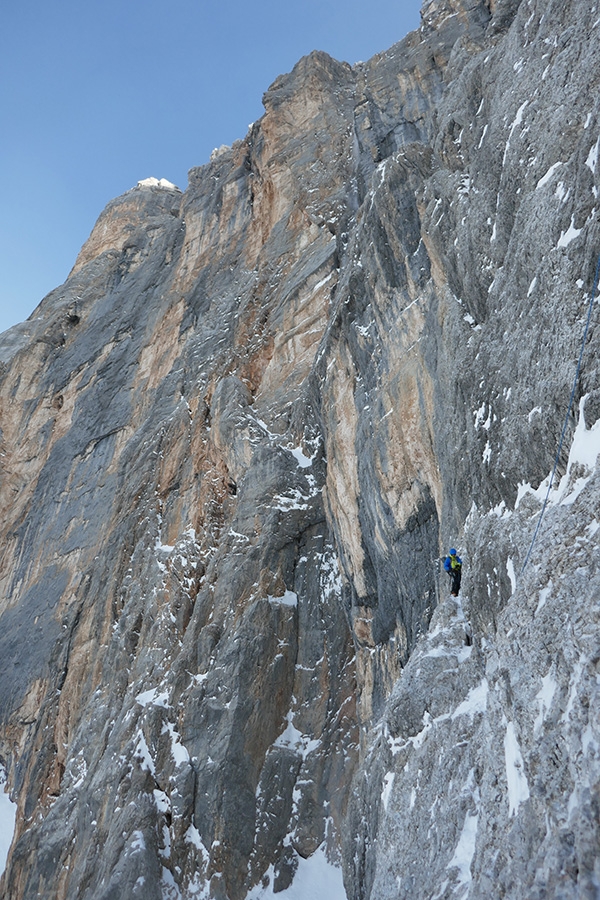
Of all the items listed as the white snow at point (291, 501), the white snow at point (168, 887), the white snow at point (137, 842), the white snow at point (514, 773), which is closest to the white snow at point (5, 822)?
the white snow at point (137, 842)

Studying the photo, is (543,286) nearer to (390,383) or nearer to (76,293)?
(390,383)

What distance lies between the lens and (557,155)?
962cm

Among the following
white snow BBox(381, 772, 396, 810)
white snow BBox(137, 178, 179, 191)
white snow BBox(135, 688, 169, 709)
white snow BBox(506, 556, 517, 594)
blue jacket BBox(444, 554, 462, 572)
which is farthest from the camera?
white snow BBox(137, 178, 179, 191)

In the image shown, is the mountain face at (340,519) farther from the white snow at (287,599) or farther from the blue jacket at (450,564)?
the blue jacket at (450,564)

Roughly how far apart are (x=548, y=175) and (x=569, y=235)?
1.70 meters

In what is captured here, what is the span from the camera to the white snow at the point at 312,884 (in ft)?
53.9

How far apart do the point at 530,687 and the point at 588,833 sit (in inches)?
70.9

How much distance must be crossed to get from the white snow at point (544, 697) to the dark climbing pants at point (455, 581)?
540cm

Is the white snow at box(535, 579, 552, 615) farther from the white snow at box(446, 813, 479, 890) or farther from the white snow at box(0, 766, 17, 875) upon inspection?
the white snow at box(0, 766, 17, 875)

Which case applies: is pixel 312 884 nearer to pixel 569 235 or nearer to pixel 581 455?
pixel 581 455

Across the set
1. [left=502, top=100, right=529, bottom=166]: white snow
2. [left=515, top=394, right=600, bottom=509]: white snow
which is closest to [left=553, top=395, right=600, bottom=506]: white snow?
[left=515, top=394, right=600, bottom=509]: white snow

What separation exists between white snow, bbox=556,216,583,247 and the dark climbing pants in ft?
18.5

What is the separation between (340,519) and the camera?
19969 millimetres

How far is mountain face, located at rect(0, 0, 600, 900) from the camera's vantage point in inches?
293
